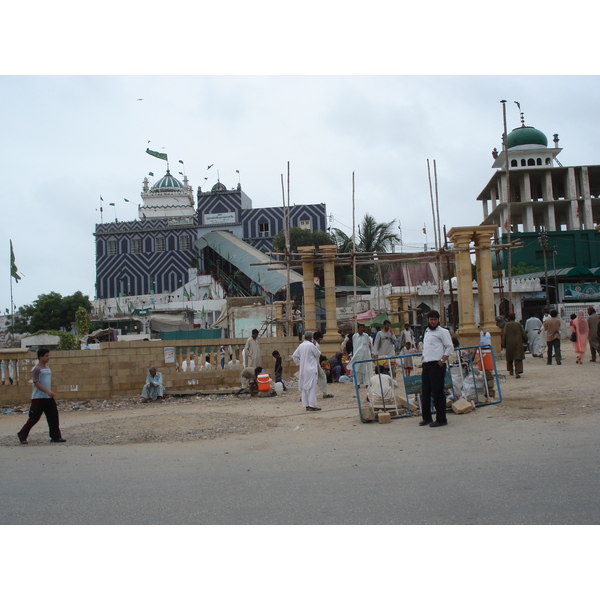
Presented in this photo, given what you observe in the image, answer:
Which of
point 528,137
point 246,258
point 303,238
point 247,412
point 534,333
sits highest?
point 528,137

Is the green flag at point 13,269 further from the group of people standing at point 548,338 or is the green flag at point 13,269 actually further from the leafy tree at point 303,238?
the group of people standing at point 548,338

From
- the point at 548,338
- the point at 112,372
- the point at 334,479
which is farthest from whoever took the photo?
the point at 112,372

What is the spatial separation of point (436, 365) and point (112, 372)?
34.4 feet

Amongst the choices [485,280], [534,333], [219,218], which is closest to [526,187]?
[219,218]

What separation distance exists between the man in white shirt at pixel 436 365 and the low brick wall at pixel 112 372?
8.92 meters

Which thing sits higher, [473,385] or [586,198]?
[586,198]

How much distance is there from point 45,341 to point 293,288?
56.0 ft

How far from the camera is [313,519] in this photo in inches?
171

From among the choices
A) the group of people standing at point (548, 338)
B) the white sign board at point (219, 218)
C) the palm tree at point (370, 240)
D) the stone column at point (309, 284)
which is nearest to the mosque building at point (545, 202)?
the palm tree at point (370, 240)

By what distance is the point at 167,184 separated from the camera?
2581 inches

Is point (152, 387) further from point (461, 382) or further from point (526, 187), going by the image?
point (526, 187)

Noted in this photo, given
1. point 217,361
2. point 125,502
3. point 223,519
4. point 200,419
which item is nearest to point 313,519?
point 223,519

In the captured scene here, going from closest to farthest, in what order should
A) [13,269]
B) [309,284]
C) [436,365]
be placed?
1. [436,365]
2. [309,284]
3. [13,269]

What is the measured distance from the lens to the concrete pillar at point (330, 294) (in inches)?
762
